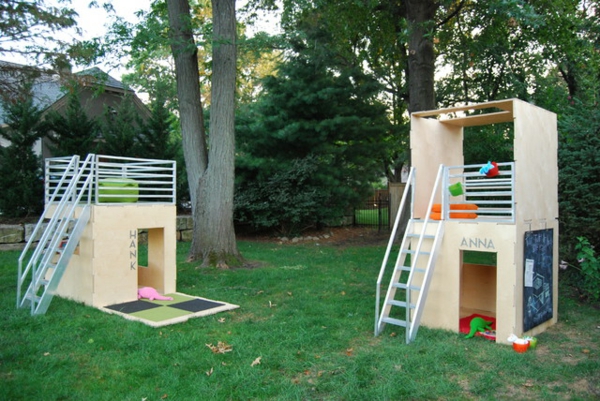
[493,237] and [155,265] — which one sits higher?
[493,237]

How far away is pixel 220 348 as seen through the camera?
5215 millimetres

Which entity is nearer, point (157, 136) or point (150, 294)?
point (150, 294)

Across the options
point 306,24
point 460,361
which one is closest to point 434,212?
point 460,361

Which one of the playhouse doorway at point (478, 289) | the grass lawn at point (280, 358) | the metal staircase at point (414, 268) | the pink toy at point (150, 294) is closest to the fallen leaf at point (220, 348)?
the grass lawn at point (280, 358)

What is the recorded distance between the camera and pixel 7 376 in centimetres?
439

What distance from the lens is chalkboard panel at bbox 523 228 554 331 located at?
5.60 metres

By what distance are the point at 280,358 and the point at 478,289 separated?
3.57 m

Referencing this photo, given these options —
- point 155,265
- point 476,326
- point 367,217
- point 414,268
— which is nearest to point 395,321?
point 414,268

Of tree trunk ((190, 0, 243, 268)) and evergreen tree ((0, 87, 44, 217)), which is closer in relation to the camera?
tree trunk ((190, 0, 243, 268))

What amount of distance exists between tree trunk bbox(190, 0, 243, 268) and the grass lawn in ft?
11.0

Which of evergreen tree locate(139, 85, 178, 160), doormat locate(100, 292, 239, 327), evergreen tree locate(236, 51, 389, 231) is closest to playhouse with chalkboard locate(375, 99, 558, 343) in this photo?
doormat locate(100, 292, 239, 327)

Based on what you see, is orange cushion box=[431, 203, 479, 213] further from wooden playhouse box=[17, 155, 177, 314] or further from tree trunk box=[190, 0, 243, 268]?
→ tree trunk box=[190, 0, 243, 268]

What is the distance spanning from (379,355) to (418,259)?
1.53 m

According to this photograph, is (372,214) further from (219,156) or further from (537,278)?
(537,278)
